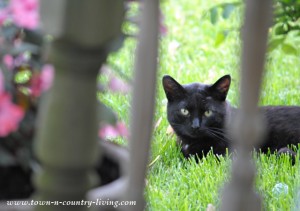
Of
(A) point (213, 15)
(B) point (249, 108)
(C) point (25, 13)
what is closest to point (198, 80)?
(A) point (213, 15)

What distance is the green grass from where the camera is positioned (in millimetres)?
2449

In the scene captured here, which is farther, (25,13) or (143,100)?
(25,13)

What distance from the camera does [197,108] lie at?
3256mm

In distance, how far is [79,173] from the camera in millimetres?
1207

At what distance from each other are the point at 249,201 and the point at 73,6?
494 millimetres

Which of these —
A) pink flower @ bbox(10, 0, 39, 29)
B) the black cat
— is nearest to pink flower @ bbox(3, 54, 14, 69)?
pink flower @ bbox(10, 0, 39, 29)

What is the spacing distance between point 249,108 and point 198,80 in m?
2.96

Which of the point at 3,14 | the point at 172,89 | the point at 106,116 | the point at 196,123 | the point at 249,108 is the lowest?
the point at 196,123

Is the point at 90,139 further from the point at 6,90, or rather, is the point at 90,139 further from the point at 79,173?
the point at 6,90

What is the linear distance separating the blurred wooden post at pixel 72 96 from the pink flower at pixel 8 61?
0.40 metres

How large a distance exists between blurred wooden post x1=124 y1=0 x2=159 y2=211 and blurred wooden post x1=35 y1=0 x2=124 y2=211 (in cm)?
6

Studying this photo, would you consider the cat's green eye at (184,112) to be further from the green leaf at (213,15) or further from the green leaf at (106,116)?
the green leaf at (106,116)

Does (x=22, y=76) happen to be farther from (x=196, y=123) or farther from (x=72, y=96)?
(x=196, y=123)

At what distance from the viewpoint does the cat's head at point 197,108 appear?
324 centimetres
